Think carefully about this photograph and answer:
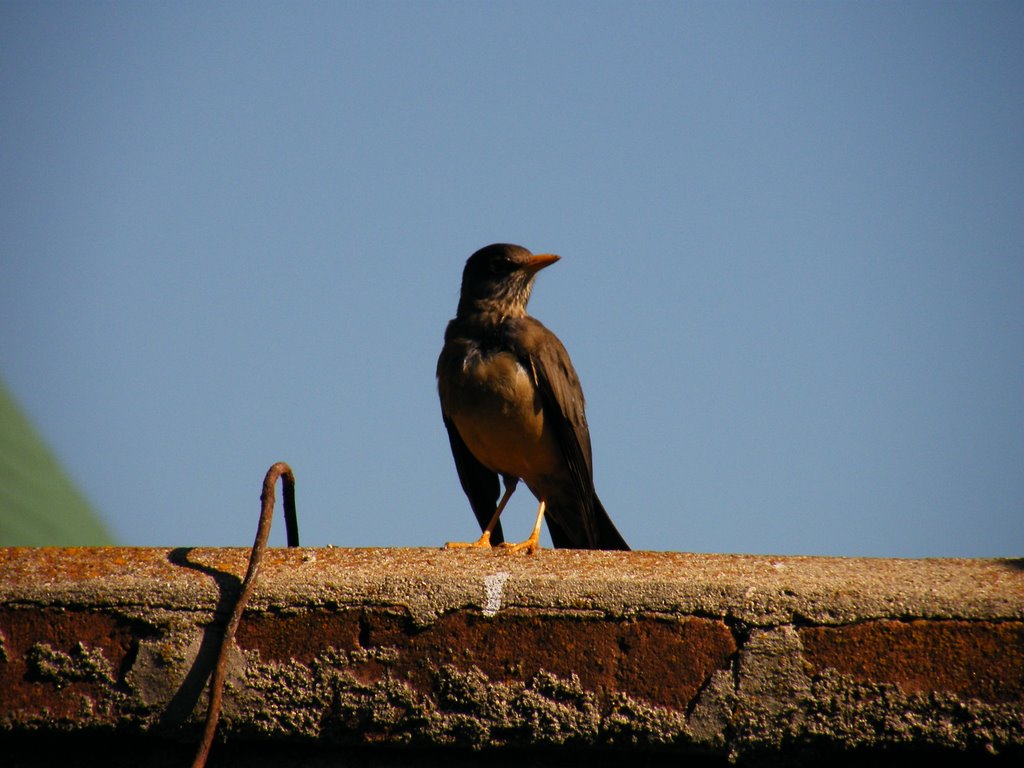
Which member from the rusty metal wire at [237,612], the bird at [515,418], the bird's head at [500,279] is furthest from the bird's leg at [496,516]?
the rusty metal wire at [237,612]

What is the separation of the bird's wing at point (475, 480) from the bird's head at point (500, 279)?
68 cm

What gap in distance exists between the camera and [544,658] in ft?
7.08

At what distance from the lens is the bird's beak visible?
18.9ft

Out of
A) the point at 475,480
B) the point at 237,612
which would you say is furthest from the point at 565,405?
the point at 237,612

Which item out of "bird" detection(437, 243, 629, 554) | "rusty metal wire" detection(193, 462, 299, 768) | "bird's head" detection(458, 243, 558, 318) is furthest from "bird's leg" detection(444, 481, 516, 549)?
"rusty metal wire" detection(193, 462, 299, 768)

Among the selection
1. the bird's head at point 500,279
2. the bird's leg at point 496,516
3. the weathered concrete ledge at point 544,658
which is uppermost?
the bird's head at point 500,279

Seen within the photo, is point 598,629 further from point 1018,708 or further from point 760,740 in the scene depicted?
point 1018,708

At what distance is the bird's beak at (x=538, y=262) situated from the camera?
5762 mm

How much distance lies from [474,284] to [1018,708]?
160 inches

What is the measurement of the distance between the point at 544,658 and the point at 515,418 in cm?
285

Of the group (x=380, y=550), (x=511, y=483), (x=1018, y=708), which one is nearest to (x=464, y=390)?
(x=511, y=483)

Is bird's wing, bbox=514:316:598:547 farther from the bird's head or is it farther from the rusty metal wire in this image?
the rusty metal wire

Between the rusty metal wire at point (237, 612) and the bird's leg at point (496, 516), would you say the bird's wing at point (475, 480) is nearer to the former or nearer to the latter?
the bird's leg at point (496, 516)

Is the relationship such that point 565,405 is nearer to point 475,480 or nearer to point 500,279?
point 475,480
